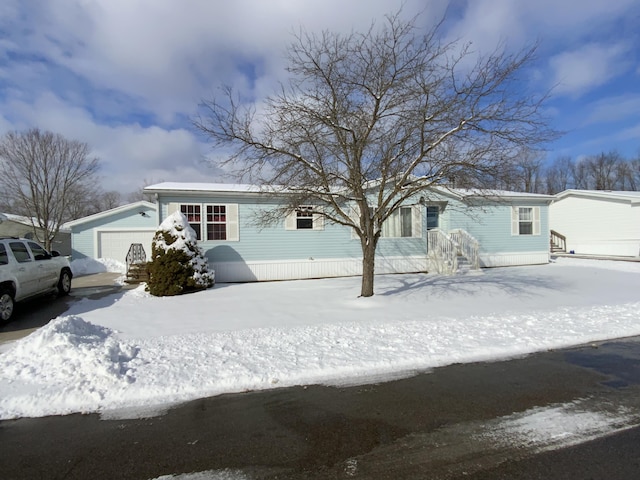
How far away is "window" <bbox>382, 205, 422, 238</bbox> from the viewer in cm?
1568

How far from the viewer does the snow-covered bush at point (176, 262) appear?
11.0m

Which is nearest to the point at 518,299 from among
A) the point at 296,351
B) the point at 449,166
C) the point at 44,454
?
the point at 449,166

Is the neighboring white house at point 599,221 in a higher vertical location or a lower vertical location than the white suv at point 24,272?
higher

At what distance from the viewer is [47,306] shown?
980 cm

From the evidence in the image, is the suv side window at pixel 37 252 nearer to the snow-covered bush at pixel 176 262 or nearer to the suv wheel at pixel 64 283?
the suv wheel at pixel 64 283

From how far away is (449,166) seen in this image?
8.49 m

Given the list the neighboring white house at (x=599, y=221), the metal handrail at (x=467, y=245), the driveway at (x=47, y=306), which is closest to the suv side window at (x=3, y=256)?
the driveway at (x=47, y=306)

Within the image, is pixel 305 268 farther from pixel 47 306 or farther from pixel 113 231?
pixel 113 231

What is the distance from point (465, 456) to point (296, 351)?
307cm

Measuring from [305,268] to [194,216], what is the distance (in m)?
4.66

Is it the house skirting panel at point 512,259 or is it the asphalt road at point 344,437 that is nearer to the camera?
the asphalt road at point 344,437

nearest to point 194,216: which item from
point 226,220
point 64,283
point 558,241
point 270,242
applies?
point 226,220

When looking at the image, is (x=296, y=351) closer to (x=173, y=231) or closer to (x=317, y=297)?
(x=317, y=297)

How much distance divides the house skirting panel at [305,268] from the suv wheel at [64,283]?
179 inches
